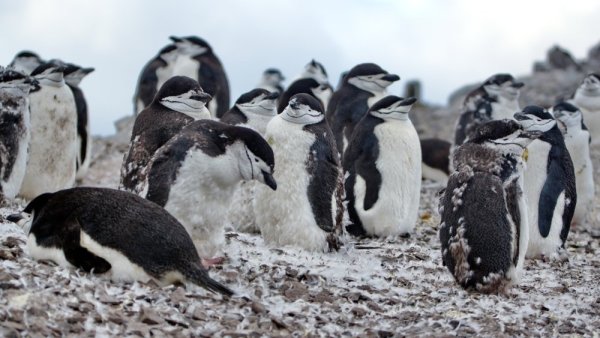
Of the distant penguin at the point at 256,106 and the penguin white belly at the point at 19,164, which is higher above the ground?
the distant penguin at the point at 256,106

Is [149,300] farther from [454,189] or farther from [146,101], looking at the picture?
[146,101]

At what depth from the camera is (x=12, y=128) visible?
30.3ft

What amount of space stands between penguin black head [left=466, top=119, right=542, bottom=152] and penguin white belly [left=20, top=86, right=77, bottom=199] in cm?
493

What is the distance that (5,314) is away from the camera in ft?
16.8

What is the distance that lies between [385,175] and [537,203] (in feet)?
4.69

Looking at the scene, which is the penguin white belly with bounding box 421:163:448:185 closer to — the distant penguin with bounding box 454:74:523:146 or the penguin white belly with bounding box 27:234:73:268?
the distant penguin with bounding box 454:74:523:146

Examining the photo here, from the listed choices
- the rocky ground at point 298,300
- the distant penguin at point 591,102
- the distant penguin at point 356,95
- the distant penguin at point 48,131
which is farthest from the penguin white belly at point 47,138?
the distant penguin at point 591,102

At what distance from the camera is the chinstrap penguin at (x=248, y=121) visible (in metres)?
9.52

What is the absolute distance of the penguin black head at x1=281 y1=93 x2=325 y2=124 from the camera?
8.64m

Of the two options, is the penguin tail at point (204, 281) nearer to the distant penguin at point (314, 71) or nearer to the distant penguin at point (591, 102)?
the distant penguin at point (591, 102)

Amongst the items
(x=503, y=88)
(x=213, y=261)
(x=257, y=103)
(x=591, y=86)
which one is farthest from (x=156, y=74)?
(x=213, y=261)

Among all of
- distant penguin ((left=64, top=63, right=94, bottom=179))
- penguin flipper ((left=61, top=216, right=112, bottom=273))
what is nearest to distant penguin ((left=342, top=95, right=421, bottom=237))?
distant penguin ((left=64, top=63, right=94, bottom=179))

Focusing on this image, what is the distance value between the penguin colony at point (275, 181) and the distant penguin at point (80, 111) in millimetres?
39

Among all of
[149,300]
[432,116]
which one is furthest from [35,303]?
[432,116]
